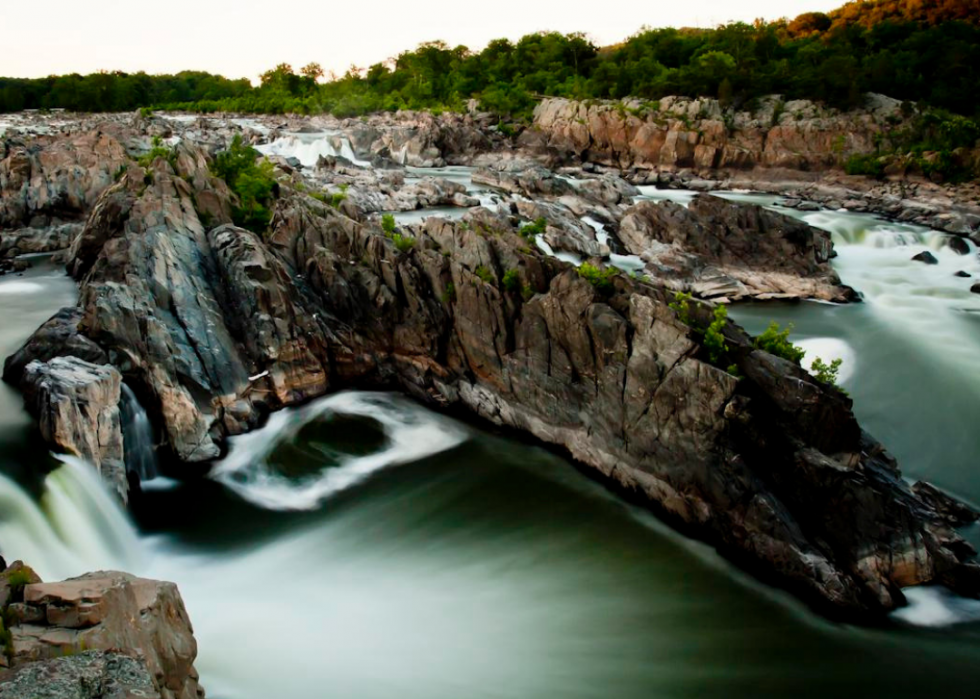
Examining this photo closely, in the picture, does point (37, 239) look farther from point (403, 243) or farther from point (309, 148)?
point (309, 148)

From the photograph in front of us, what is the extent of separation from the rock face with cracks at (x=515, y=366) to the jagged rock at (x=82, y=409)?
110cm

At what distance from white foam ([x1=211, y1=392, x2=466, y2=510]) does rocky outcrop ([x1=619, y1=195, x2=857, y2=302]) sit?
12972 millimetres

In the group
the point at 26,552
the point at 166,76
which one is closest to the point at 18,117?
the point at 166,76

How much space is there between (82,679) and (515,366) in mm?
11836

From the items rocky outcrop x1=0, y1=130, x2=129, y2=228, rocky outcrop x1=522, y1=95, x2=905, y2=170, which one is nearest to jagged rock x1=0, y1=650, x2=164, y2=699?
rocky outcrop x1=0, y1=130, x2=129, y2=228

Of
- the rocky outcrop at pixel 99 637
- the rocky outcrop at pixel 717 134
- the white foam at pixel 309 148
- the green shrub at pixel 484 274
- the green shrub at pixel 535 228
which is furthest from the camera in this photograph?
the white foam at pixel 309 148

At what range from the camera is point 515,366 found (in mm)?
16172

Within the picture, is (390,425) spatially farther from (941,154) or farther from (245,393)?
(941,154)

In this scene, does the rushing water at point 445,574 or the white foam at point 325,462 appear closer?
the rushing water at point 445,574

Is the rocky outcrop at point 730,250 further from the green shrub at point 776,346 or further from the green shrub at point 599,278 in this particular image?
the green shrub at point 776,346

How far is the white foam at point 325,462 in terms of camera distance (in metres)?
14.3

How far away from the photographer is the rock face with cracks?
11.8 metres

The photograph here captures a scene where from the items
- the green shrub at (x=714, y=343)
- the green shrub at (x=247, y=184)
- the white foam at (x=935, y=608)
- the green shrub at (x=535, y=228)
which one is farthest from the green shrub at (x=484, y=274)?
the white foam at (x=935, y=608)

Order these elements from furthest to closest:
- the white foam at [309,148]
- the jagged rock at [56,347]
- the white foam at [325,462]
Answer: the white foam at [309,148]
the white foam at [325,462]
the jagged rock at [56,347]
